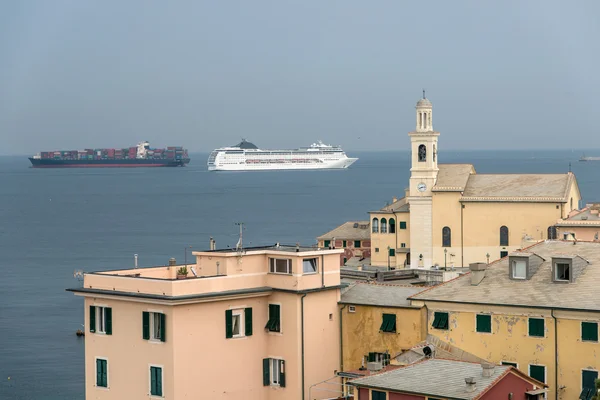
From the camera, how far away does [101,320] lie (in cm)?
3114

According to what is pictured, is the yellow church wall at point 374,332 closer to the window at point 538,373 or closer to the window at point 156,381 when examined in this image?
the window at point 538,373

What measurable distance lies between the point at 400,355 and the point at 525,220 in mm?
32795

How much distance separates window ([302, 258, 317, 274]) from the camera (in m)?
31.4

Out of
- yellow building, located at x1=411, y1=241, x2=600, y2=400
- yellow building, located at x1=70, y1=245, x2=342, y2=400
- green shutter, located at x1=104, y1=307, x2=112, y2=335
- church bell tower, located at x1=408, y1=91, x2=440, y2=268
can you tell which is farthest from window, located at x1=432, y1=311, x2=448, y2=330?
church bell tower, located at x1=408, y1=91, x2=440, y2=268

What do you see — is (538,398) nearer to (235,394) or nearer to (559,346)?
(559,346)

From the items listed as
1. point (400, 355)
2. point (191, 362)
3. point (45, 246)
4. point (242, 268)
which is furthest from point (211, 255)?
point (45, 246)

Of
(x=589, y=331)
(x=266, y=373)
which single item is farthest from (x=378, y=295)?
(x=589, y=331)

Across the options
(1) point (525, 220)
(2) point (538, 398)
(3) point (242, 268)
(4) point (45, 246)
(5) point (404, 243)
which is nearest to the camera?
→ (2) point (538, 398)

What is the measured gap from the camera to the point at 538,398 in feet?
87.9

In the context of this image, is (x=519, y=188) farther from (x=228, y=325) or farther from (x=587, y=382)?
(x=228, y=325)

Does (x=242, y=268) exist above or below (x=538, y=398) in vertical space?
above

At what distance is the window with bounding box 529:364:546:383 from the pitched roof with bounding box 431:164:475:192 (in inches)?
1365

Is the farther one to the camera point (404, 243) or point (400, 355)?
point (404, 243)

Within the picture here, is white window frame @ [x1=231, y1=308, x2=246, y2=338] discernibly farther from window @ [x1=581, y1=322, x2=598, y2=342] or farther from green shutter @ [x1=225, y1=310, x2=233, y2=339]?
window @ [x1=581, y1=322, x2=598, y2=342]
